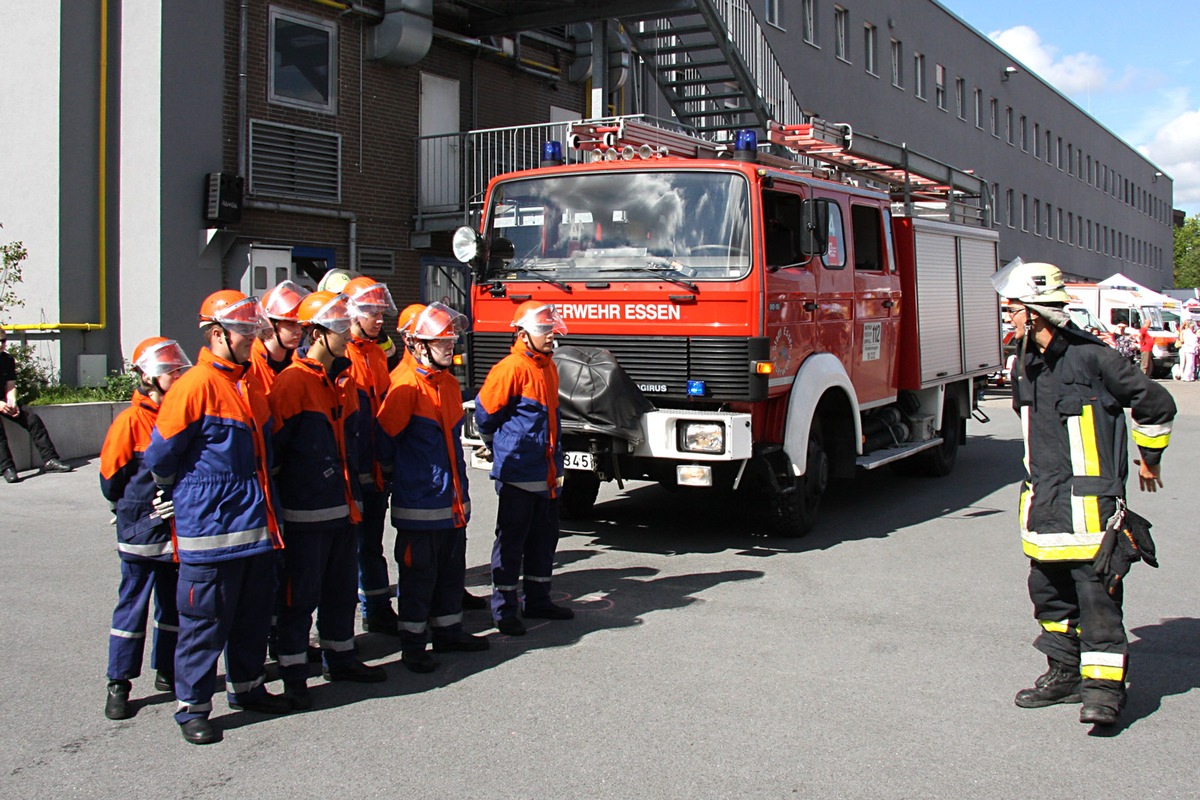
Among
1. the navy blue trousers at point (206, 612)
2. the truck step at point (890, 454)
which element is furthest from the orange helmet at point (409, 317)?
the truck step at point (890, 454)

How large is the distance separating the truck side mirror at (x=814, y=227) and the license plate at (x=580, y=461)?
7.25ft

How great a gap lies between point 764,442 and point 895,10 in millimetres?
29976

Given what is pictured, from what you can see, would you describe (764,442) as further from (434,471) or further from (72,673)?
(72,673)

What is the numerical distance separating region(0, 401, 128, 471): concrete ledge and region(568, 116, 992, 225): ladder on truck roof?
6442 millimetres

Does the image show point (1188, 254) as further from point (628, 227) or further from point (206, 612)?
point (206, 612)

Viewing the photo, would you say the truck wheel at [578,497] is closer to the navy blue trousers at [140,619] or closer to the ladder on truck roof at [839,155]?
the ladder on truck roof at [839,155]

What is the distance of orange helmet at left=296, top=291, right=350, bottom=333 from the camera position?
198 inches

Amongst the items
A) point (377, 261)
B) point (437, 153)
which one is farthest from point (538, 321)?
point (437, 153)

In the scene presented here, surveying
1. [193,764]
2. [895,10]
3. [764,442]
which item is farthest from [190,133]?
[895,10]

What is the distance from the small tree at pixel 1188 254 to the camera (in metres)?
89.2

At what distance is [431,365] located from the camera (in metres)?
5.50

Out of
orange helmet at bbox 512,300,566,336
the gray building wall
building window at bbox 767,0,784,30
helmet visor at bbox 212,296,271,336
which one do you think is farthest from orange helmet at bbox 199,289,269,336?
building window at bbox 767,0,784,30

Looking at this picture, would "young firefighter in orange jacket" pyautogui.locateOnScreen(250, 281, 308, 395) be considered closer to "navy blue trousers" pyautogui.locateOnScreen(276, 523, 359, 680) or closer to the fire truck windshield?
"navy blue trousers" pyautogui.locateOnScreen(276, 523, 359, 680)

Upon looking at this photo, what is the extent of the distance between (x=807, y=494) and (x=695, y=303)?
176 cm
